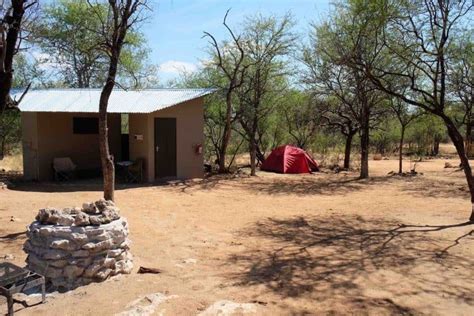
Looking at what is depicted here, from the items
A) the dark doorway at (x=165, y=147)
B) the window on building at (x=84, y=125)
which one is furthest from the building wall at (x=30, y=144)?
the dark doorway at (x=165, y=147)

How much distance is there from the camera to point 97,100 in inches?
572

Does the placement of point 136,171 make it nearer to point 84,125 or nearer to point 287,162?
point 84,125

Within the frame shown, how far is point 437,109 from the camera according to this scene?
8664 millimetres

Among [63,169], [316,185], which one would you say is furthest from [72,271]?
[316,185]

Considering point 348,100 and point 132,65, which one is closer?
point 348,100

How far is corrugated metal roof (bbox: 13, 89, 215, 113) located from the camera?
13.6 metres

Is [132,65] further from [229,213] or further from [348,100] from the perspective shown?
[229,213]

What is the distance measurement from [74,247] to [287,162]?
14.4 m

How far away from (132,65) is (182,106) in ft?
29.7

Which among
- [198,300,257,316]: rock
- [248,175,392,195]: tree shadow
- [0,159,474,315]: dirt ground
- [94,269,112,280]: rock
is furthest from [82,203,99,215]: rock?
[248,175,392,195]: tree shadow

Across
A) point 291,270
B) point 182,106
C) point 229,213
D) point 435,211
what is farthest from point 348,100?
point 291,270

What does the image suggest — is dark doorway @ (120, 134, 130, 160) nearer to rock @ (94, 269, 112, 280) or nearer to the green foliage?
rock @ (94, 269, 112, 280)

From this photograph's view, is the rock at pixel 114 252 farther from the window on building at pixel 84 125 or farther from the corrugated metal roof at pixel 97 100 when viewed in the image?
the window on building at pixel 84 125

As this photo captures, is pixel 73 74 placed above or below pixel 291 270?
above
